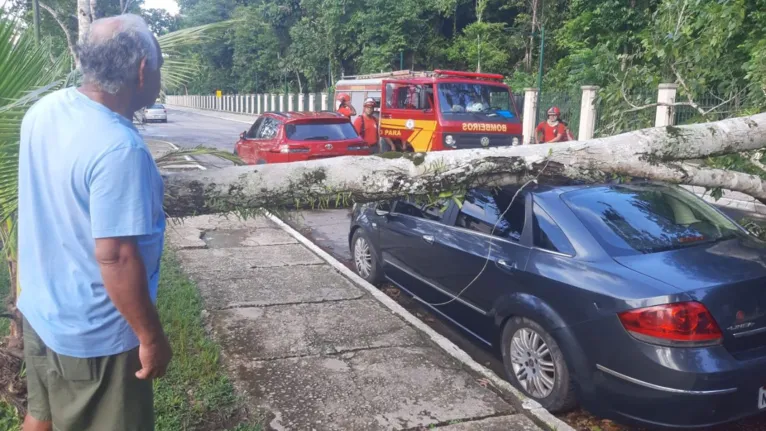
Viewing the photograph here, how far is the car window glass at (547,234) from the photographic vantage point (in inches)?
154

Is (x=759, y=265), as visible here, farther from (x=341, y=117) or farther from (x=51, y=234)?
(x=341, y=117)

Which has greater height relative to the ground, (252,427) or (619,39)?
(619,39)

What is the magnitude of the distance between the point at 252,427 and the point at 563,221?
2.25m

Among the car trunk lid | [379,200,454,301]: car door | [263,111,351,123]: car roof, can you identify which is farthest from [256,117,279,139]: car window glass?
the car trunk lid

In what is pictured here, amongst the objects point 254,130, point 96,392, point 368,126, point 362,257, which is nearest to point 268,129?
point 254,130

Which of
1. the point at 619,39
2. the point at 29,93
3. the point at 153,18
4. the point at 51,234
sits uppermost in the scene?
the point at 619,39

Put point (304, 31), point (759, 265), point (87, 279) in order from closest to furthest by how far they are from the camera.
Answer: point (87, 279) → point (759, 265) → point (304, 31)

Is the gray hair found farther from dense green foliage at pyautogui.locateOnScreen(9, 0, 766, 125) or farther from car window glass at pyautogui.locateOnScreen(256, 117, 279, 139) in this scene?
car window glass at pyautogui.locateOnScreen(256, 117, 279, 139)

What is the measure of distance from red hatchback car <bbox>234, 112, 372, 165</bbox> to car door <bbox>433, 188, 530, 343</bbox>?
594 cm

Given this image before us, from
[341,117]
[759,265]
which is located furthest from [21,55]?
[341,117]

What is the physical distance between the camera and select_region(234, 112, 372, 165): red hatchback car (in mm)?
10594

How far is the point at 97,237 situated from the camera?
72.7 inches

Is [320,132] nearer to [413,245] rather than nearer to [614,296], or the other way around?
[413,245]

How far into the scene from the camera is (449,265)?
16.1 feet
